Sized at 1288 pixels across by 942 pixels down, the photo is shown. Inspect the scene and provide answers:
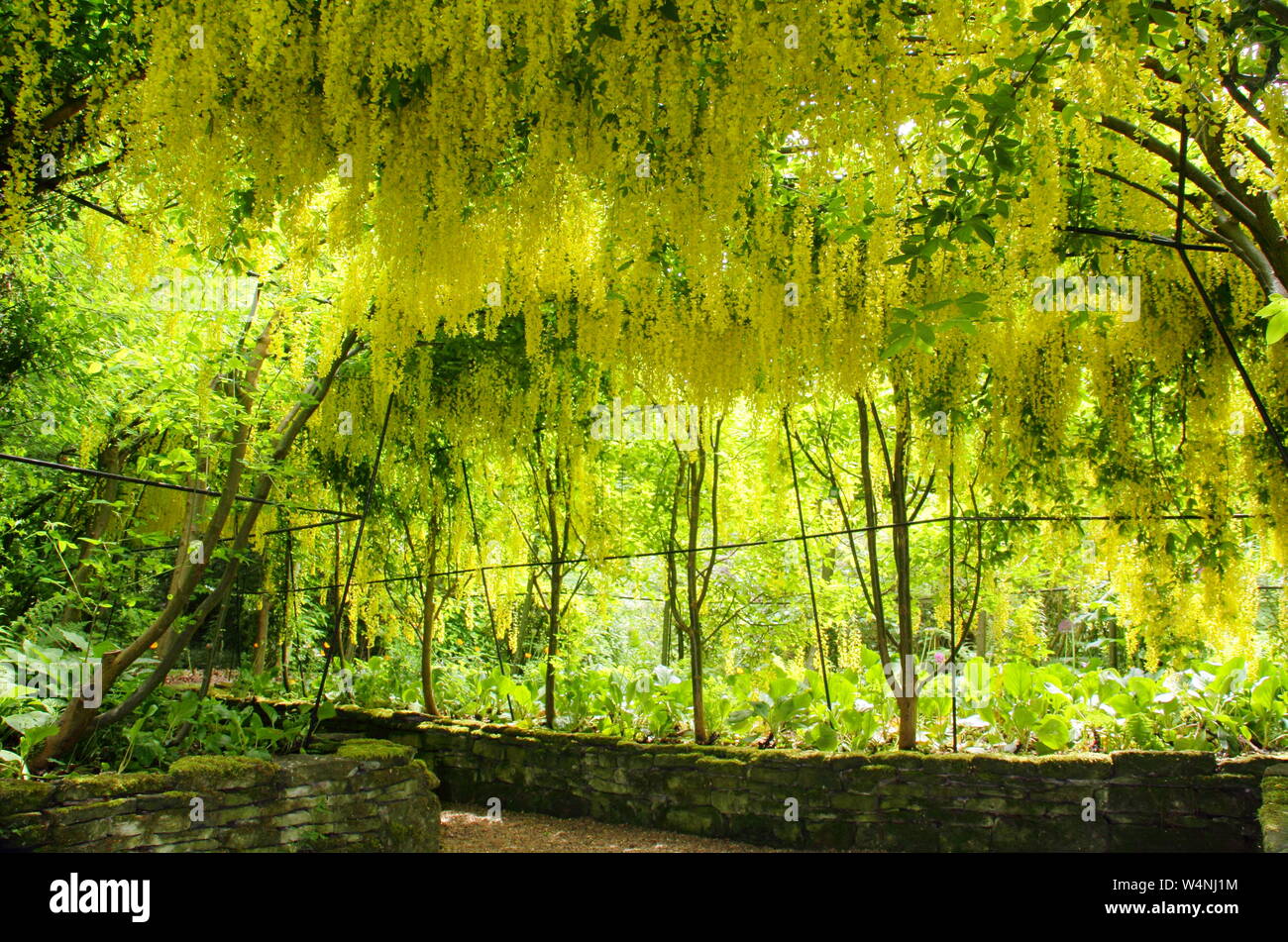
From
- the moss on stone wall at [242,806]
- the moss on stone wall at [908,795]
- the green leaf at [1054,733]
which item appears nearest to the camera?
the moss on stone wall at [242,806]

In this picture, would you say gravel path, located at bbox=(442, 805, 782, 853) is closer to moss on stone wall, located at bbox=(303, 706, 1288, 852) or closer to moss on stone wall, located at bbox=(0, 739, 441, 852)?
moss on stone wall, located at bbox=(303, 706, 1288, 852)

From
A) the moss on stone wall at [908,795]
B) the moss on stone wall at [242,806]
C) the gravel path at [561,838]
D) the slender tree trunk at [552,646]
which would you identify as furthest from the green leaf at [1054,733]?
the moss on stone wall at [242,806]

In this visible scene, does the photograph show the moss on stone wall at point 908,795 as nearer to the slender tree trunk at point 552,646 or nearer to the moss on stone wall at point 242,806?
the slender tree trunk at point 552,646

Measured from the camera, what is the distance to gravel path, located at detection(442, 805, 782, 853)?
4.05 metres

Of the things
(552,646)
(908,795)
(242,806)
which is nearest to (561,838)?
(552,646)

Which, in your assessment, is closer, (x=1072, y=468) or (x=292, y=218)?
(x=292, y=218)

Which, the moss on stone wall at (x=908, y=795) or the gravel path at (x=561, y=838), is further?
the gravel path at (x=561, y=838)

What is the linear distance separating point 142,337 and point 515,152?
362 cm

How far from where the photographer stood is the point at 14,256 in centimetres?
374

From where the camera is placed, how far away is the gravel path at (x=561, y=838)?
4055 millimetres

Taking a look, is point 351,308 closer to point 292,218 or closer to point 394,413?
point 394,413

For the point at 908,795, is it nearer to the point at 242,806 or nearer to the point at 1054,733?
the point at 1054,733
